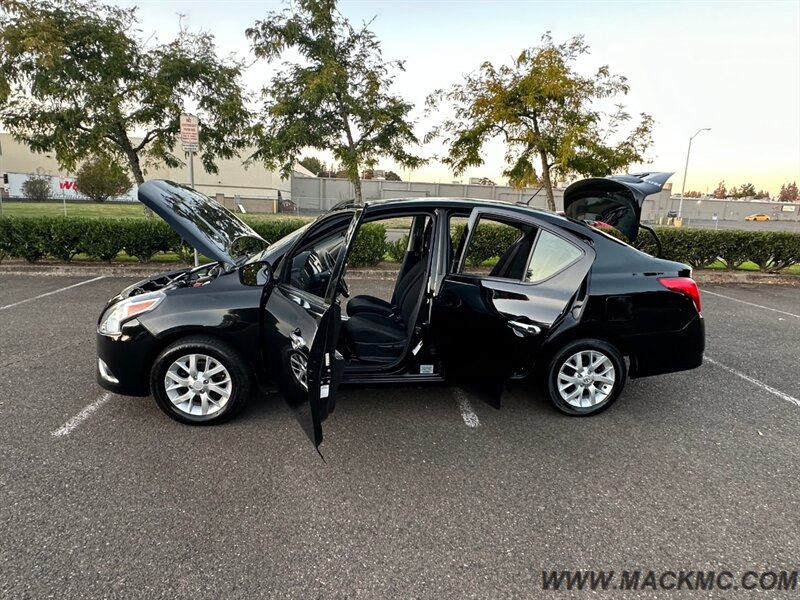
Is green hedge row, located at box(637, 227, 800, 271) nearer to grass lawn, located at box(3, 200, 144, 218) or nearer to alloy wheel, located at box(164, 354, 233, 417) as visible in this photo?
alloy wheel, located at box(164, 354, 233, 417)

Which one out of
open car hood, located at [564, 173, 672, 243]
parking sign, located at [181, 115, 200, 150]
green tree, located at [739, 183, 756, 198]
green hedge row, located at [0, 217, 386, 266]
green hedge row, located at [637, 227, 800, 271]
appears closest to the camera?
open car hood, located at [564, 173, 672, 243]

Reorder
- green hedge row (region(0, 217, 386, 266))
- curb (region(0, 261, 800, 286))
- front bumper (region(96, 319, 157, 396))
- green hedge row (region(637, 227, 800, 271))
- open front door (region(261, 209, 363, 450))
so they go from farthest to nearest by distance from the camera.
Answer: green hedge row (region(637, 227, 800, 271))
green hedge row (region(0, 217, 386, 266))
curb (region(0, 261, 800, 286))
front bumper (region(96, 319, 157, 396))
open front door (region(261, 209, 363, 450))

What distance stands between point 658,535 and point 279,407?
2552 mm

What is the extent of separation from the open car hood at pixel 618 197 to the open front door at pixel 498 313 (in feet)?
3.29

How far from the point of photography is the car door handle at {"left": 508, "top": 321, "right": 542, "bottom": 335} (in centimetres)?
314

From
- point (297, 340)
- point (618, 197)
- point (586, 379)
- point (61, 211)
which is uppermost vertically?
point (618, 197)

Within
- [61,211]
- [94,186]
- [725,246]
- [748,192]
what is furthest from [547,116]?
[748,192]

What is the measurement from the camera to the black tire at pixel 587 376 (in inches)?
132

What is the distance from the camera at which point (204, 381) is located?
3.12m

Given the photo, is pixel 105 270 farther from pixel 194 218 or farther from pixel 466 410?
pixel 466 410

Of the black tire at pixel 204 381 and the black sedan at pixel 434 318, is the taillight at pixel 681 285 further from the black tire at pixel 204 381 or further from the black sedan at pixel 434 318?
the black tire at pixel 204 381

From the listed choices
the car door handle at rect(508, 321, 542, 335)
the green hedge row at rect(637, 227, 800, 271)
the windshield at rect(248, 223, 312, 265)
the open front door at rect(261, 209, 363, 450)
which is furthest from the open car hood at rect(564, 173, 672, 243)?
the green hedge row at rect(637, 227, 800, 271)

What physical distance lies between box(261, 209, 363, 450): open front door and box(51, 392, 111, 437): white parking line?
1424mm

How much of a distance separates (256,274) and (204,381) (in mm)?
810
